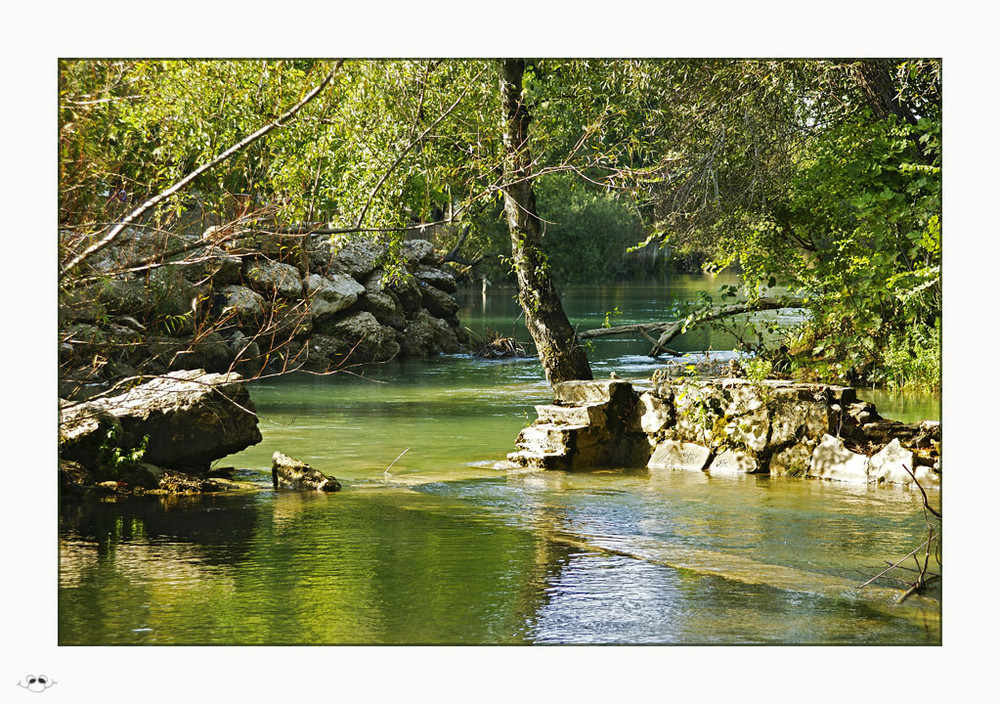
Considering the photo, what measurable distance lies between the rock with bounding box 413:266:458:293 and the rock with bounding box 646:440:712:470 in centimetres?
1228

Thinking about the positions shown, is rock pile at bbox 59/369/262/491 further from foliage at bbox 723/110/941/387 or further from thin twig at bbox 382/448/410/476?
foliage at bbox 723/110/941/387

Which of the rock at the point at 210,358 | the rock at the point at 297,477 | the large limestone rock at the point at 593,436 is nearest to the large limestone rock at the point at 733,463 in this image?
the large limestone rock at the point at 593,436

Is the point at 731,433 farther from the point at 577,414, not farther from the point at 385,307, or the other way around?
the point at 385,307

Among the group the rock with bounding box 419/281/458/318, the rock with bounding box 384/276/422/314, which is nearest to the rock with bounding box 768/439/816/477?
the rock with bounding box 384/276/422/314

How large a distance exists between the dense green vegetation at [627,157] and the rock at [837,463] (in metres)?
0.52

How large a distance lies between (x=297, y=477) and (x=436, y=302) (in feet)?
40.9

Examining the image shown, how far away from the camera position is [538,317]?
953 cm

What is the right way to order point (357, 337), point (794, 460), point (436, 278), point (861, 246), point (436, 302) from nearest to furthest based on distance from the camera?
point (861, 246) → point (794, 460) → point (357, 337) → point (436, 302) → point (436, 278)

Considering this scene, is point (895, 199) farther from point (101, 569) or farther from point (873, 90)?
point (101, 569)

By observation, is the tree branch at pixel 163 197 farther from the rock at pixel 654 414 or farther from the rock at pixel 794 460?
the rock at pixel 794 460

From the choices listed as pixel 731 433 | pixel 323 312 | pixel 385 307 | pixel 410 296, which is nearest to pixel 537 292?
pixel 731 433

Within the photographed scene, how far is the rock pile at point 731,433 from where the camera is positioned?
7301 mm

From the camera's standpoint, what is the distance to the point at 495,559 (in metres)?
5.55
